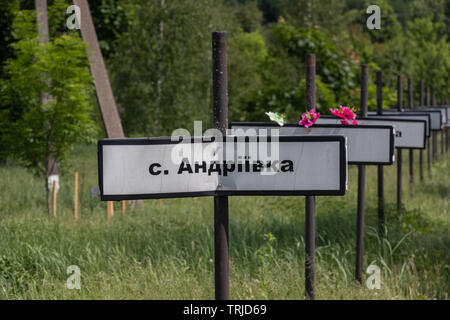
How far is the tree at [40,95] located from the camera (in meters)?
10.4

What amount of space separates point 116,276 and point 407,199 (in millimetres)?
7880

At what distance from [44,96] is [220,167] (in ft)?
28.2

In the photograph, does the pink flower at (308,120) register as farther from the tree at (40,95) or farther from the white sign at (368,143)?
the tree at (40,95)

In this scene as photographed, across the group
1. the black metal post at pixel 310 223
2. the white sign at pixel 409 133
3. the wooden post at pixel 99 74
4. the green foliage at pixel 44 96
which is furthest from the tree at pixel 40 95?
the black metal post at pixel 310 223

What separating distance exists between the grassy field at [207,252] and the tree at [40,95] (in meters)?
1.17

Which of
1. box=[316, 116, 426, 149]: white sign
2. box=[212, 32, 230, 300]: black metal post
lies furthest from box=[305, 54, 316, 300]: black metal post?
box=[212, 32, 230, 300]: black metal post

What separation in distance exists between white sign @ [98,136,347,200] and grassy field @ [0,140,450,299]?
7.15ft

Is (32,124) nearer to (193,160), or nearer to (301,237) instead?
(301,237)

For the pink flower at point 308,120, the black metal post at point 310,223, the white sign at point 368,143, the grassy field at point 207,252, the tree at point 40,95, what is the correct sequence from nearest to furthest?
the pink flower at point 308,120 → the white sign at point 368,143 → the black metal post at point 310,223 → the grassy field at point 207,252 → the tree at point 40,95

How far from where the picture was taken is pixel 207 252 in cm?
711

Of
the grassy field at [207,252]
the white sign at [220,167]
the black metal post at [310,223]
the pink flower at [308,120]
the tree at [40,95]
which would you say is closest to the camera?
the white sign at [220,167]

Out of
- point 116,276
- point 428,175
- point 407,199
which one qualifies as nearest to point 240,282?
point 116,276

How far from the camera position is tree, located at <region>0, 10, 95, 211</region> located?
10414mm

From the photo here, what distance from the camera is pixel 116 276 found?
5891 mm
